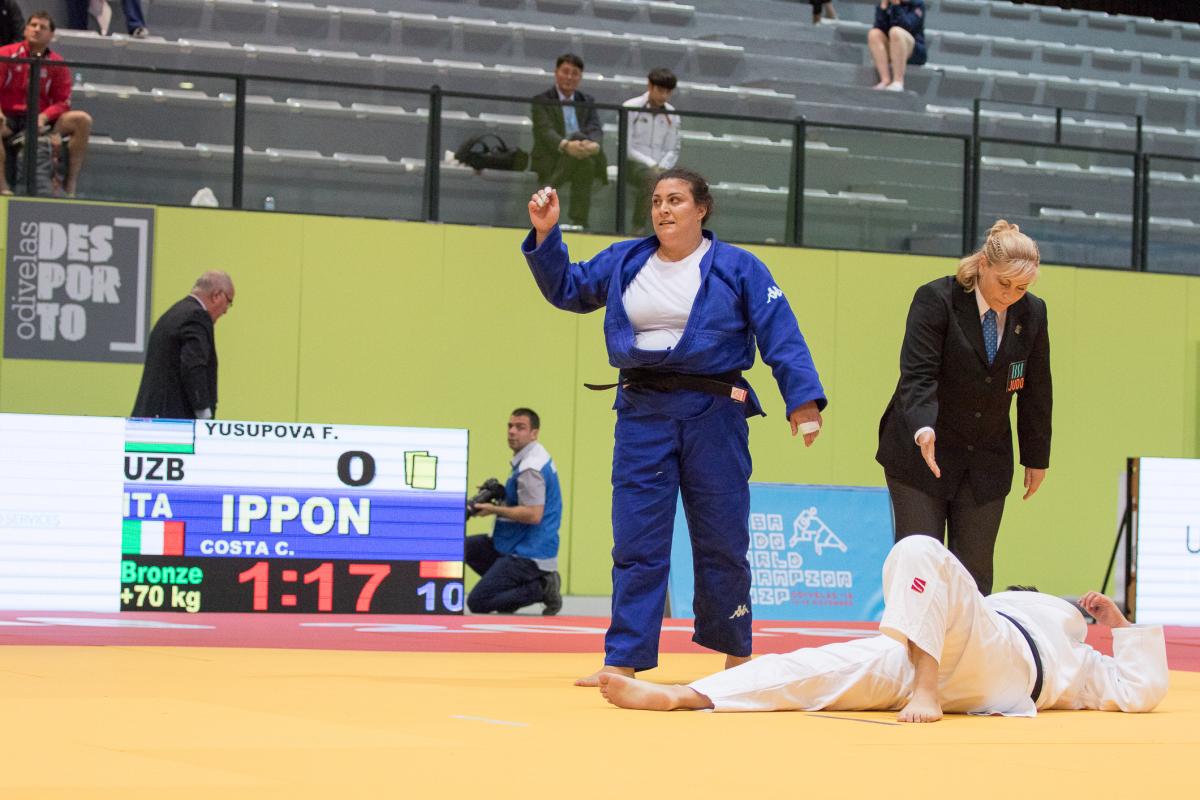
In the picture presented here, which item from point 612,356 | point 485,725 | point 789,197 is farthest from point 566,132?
point 485,725

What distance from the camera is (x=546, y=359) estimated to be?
1138 centimetres

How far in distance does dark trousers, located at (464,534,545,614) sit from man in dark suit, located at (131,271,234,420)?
1811 millimetres

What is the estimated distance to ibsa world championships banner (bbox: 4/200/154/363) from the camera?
1046cm

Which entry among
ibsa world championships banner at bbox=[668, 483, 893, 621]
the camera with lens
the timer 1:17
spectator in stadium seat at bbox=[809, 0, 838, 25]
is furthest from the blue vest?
spectator in stadium seat at bbox=[809, 0, 838, 25]

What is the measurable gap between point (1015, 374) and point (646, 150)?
6210 millimetres

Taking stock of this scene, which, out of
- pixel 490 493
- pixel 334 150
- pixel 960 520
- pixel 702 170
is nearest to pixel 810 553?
pixel 490 493

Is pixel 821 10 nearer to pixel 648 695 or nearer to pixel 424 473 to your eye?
pixel 424 473

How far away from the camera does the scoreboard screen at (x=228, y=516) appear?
7.73 m

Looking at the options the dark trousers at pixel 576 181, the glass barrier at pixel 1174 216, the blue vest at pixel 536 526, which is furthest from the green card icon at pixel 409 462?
the glass barrier at pixel 1174 216

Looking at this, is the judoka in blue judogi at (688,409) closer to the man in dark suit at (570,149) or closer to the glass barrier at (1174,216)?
the man in dark suit at (570,149)

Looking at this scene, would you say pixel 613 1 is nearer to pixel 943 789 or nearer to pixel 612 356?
pixel 612 356

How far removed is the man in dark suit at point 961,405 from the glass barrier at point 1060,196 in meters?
6.94

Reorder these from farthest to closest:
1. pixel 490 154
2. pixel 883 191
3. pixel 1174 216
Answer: pixel 1174 216 → pixel 883 191 → pixel 490 154

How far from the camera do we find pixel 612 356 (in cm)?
502
